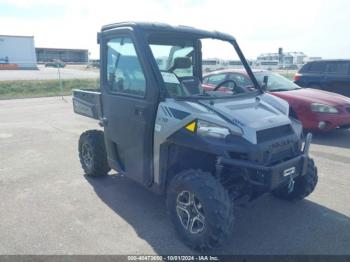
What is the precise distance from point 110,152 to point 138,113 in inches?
36.3

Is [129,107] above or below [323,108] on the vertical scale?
above

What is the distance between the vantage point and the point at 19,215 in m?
3.81

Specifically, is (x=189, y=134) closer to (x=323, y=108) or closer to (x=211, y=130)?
(x=211, y=130)

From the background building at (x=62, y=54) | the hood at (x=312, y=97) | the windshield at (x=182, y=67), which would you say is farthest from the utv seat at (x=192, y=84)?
the background building at (x=62, y=54)

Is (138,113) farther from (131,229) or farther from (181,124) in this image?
(131,229)

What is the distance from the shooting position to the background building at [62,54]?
6631 centimetres

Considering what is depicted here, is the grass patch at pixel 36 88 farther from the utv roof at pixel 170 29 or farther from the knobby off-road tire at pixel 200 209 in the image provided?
the knobby off-road tire at pixel 200 209

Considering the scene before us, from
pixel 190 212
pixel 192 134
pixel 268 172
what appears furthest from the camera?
pixel 190 212

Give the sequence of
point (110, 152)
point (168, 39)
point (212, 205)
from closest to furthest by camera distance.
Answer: point (212, 205) → point (168, 39) → point (110, 152)

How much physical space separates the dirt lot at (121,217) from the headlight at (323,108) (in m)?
1.47

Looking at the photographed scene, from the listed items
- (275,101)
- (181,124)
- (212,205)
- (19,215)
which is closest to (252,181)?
(212,205)

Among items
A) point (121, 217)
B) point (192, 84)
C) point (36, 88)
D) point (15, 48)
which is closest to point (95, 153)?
point (121, 217)

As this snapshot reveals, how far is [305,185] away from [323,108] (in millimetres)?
3719

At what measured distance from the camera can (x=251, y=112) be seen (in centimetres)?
325
